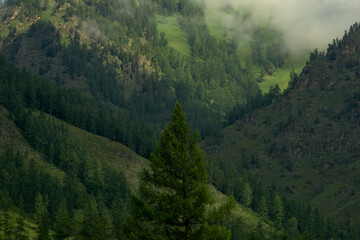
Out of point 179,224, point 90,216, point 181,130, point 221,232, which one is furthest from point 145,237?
point 90,216

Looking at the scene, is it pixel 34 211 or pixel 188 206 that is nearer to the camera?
pixel 188 206

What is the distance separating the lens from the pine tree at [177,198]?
1497 inches

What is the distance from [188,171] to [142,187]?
13.1 ft

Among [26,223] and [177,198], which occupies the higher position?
[177,198]

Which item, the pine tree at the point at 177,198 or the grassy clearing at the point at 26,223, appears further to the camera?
the grassy clearing at the point at 26,223

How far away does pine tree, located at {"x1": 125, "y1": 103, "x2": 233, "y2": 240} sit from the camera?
38.0m

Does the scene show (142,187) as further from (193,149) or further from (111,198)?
(111,198)

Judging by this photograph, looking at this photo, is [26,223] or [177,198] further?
[26,223]

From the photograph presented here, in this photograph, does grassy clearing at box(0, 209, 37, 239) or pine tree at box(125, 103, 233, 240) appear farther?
grassy clearing at box(0, 209, 37, 239)

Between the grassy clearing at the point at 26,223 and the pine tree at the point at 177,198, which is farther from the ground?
the pine tree at the point at 177,198

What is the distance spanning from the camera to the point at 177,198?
37750 millimetres

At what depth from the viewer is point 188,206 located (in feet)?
124

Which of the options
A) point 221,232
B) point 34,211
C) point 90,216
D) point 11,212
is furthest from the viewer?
point 34,211

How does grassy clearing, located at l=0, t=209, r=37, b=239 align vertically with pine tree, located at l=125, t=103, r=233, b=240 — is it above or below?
below
